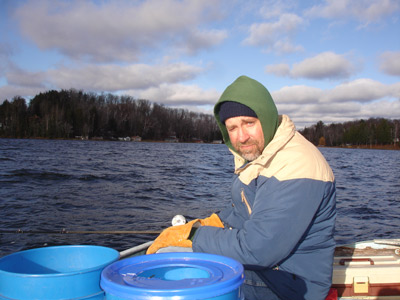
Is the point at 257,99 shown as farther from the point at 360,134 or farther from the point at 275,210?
the point at 360,134

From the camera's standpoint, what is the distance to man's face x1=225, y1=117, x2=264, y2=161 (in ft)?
8.04

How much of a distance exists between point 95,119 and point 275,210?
3760 inches

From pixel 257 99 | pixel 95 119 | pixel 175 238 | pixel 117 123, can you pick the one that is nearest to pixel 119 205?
pixel 175 238

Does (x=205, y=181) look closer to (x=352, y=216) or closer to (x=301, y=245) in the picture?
(x=352, y=216)

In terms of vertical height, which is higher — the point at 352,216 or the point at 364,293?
the point at 364,293

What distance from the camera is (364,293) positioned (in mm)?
2971

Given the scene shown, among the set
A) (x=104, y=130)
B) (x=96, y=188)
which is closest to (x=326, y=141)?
(x=104, y=130)

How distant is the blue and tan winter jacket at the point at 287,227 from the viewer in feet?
6.73

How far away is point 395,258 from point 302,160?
183 centimetres

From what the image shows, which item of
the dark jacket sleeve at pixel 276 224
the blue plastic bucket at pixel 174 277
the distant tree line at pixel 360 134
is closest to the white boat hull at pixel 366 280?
the dark jacket sleeve at pixel 276 224

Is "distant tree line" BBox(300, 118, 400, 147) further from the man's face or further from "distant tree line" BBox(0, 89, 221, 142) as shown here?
the man's face

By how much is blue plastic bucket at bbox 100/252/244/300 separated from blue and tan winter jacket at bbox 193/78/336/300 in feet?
1.46

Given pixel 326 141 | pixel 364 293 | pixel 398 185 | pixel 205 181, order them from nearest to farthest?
pixel 364 293
pixel 205 181
pixel 398 185
pixel 326 141

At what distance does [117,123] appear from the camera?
9831cm
